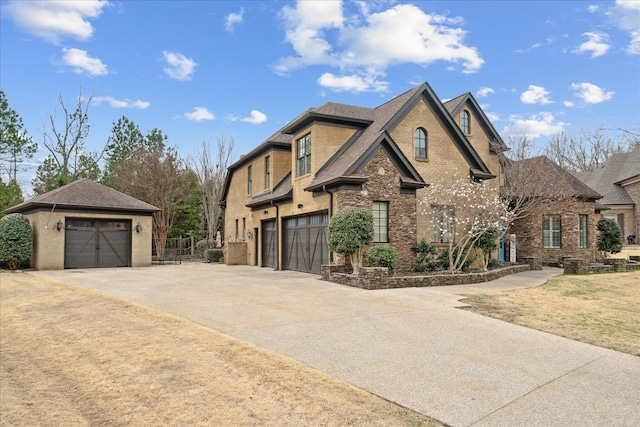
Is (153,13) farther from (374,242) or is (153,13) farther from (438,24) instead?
(374,242)

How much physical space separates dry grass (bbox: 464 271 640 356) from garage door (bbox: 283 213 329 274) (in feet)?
23.6

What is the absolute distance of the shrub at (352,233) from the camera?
46.9ft

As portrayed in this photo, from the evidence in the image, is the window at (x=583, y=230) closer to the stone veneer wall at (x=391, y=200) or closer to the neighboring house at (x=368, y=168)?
the neighboring house at (x=368, y=168)

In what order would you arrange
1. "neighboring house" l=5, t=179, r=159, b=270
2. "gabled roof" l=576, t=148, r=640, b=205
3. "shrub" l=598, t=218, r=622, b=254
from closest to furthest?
"neighboring house" l=5, t=179, r=159, b=270 < "shrub" l=598, t=218, r=622, b=254 < "gabled roof" l=576, t=148, r=640, b=205

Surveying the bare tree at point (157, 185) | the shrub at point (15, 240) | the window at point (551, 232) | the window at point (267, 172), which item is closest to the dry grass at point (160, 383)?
the shrub at point (15, 240)

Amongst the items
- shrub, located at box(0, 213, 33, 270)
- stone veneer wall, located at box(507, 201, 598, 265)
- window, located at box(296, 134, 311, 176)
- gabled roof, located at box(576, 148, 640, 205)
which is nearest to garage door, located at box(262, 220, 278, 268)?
window, located at box(296, 134, 311, 176)

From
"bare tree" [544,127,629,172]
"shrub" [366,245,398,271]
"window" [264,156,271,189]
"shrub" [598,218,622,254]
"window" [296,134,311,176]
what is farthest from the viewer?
"bare tree" [544,127,629,172]

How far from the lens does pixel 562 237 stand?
2244 centimetres

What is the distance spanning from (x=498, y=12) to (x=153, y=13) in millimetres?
13691

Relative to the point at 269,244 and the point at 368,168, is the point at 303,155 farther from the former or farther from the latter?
the point at 269,244

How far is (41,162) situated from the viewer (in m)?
40.5

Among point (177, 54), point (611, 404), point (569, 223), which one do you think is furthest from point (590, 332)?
point (177, 54)

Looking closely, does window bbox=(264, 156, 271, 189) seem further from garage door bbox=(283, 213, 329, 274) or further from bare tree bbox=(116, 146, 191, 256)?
bare tree bbox=(116, 146, 191, 256)

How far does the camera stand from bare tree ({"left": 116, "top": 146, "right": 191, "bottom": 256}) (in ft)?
115
